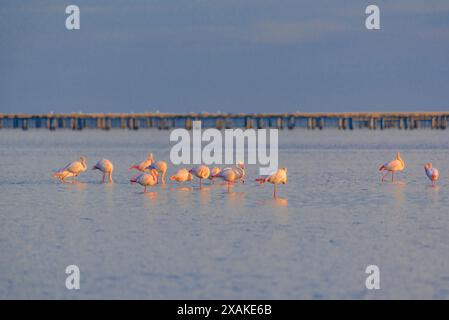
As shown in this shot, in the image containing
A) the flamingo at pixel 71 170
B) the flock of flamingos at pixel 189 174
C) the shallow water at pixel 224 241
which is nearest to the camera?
the shallow water at pixel 224 241

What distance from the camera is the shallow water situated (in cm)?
1073

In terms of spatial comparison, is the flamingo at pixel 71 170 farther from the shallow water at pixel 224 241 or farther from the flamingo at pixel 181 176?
the flamingo at pixel 181 176

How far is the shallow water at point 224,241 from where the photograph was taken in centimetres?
1073

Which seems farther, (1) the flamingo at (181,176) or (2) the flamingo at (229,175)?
(1) the flamingo at (181,176)

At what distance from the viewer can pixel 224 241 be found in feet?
45.3

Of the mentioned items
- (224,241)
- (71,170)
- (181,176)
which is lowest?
(224,241)

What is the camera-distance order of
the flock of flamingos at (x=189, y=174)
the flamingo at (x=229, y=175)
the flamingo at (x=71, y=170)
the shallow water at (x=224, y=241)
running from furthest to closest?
1. the flamingo at (x=71, y=170)
2. the flamingo at (x=229, y=175)
3. the flock of flamingos at (x=189, y=174)
4. the shallow water at (x=224, y=241)

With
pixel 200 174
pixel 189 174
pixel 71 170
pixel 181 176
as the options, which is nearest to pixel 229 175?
pixel 200 174

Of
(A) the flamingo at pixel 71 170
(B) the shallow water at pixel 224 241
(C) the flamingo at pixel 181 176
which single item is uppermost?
(A) the flamingo at pixel 71 170

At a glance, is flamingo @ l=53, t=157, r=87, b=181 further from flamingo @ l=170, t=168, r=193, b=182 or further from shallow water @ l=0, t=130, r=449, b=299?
flamingo @ l=170, t=168, r=193, b=182

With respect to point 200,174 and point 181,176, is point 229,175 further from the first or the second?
point 181,176

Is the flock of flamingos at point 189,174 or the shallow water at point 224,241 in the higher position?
the flock of flamingos at point 189,174

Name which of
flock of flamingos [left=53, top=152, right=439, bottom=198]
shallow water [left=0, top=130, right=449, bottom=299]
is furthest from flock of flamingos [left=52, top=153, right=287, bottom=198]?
shallow water [left=0, top=130, right=449, bottom=299]

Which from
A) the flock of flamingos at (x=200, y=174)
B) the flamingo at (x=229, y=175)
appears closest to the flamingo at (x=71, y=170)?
the flock of flamingos at (x=200, y=174)
